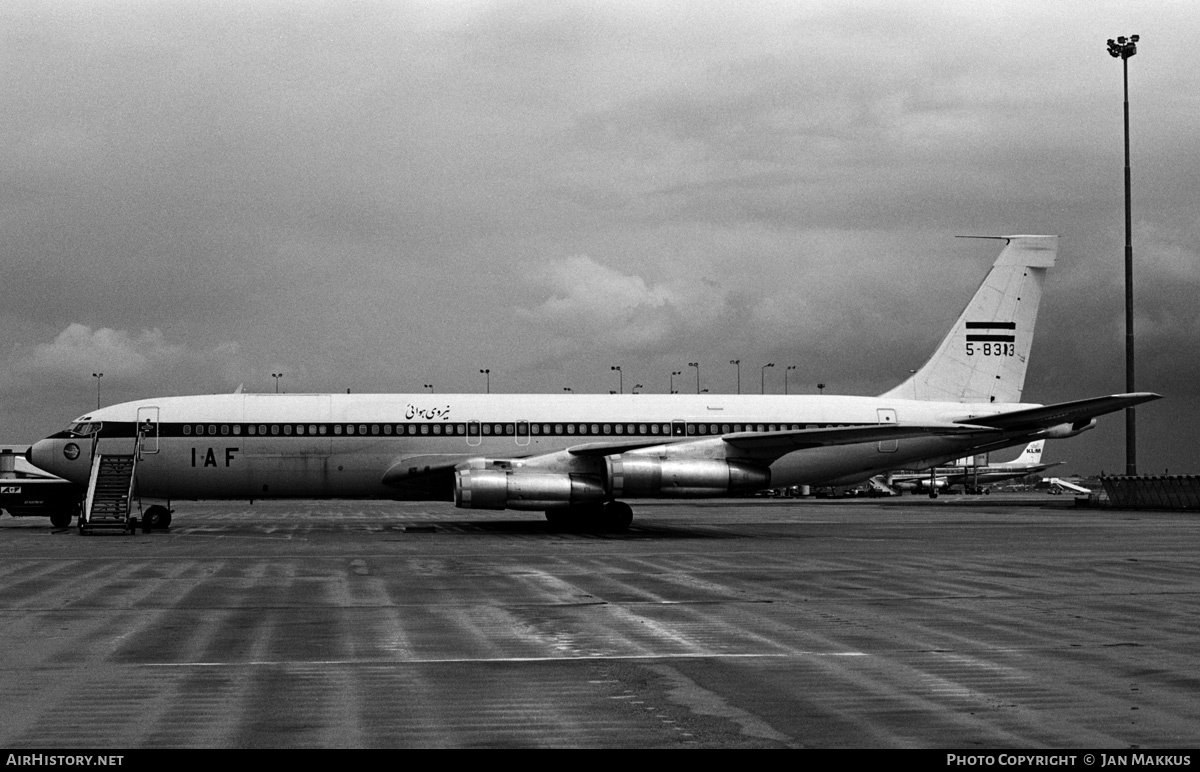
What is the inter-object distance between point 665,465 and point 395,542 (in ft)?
26.7

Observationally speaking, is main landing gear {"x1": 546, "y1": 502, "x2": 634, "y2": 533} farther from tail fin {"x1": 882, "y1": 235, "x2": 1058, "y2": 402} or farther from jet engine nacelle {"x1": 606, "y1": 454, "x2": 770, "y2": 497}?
tail fin {"x1": 882, "y1": 235, "x2": 1058, "y2": 402}

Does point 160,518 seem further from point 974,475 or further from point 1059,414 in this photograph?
point 974,475

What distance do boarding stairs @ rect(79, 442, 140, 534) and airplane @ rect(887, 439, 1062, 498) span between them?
3387 inches

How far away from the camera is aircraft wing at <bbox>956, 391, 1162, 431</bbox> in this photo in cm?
3627

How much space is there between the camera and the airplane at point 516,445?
35.2 meters

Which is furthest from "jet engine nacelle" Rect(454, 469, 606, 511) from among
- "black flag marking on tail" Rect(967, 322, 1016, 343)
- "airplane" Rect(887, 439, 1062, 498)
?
"airplane" Rect(887, 439, 1062, 498)

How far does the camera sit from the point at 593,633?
48.0ft

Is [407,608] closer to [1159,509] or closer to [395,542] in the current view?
[395,542]

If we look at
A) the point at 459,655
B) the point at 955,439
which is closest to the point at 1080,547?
the point at 955,439

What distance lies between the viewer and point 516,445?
37969 mm

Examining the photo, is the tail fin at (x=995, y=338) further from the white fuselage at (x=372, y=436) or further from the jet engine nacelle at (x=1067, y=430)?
the white fuselage at (x=372, y=436)

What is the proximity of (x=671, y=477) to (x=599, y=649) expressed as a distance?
21706 mm

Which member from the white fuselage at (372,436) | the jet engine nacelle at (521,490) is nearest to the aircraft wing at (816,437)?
the white fuselage at (372,436)

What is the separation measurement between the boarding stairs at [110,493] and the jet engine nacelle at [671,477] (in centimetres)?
1398
